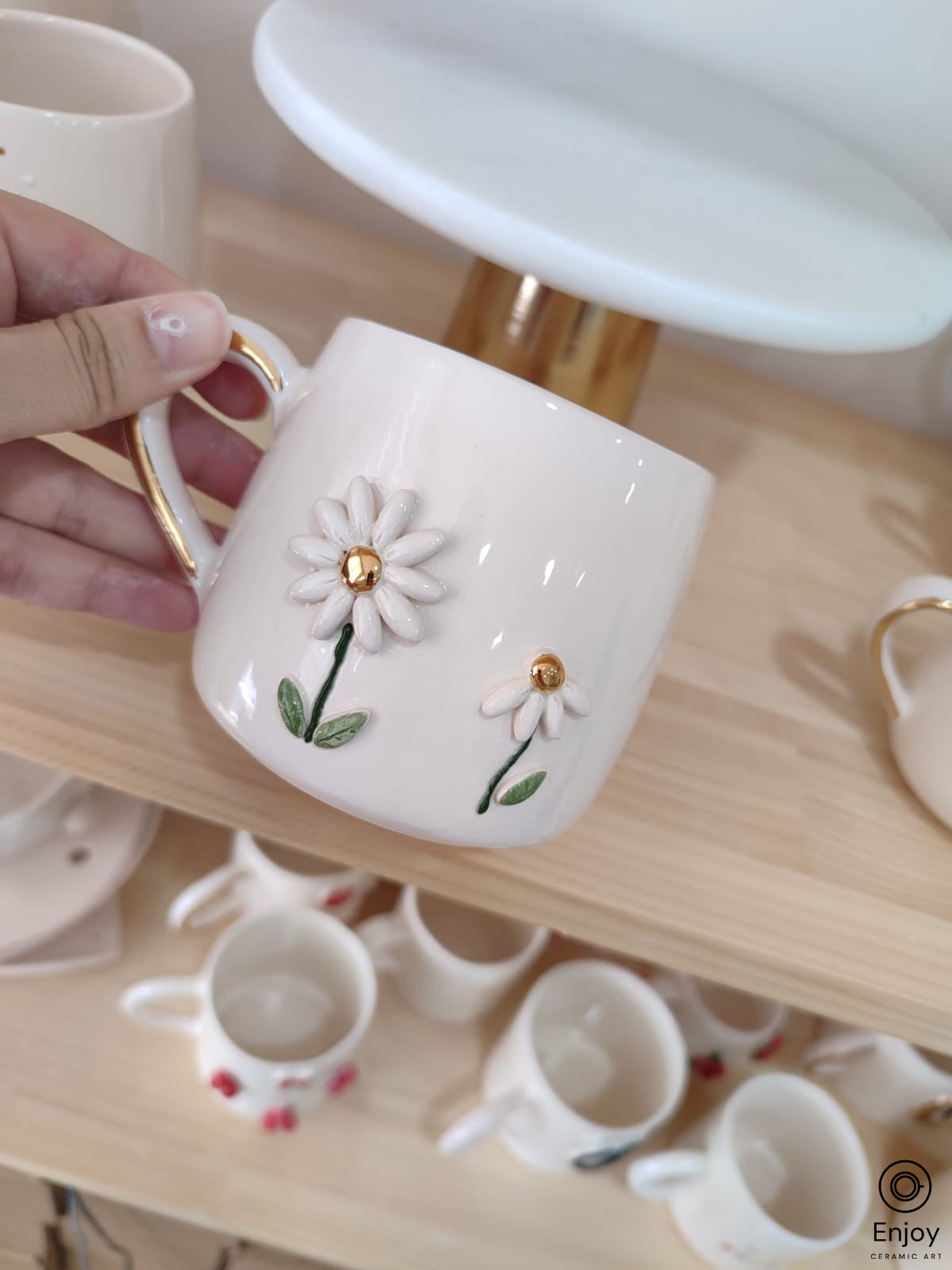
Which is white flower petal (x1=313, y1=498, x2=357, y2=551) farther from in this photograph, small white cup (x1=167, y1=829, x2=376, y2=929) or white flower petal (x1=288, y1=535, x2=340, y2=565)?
small white cup (x1=167, y1=829, x2=376, y2=929)

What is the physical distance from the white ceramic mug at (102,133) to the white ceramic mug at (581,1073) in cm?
42

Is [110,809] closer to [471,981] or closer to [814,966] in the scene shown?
[471,981]

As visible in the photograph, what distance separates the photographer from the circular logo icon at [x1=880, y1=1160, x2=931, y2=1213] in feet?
1.62

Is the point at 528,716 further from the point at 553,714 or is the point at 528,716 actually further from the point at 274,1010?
the point at 274,1010

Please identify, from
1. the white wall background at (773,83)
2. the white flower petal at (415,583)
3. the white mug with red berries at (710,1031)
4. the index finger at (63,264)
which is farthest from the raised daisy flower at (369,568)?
the white mug with red berries at (710,1031)

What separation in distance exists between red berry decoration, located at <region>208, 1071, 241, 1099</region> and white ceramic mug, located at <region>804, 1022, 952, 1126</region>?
0.35 meters

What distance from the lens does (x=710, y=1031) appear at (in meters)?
0.53

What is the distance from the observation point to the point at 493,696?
23 centimetres

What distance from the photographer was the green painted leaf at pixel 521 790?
0.79ft

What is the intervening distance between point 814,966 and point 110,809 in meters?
0.41

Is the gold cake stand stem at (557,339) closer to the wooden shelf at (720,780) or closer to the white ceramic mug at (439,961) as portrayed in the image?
the wooden shelf at (720,780)

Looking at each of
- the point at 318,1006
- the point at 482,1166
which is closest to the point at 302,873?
the point at 318,1006

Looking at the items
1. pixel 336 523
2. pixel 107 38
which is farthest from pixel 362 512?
pixel 107 38

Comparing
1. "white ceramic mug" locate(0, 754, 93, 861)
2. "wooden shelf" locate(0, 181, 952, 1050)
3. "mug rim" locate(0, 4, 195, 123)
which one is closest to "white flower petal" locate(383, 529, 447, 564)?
"wooden shelf" locate(0, 181, 952, 1050)
